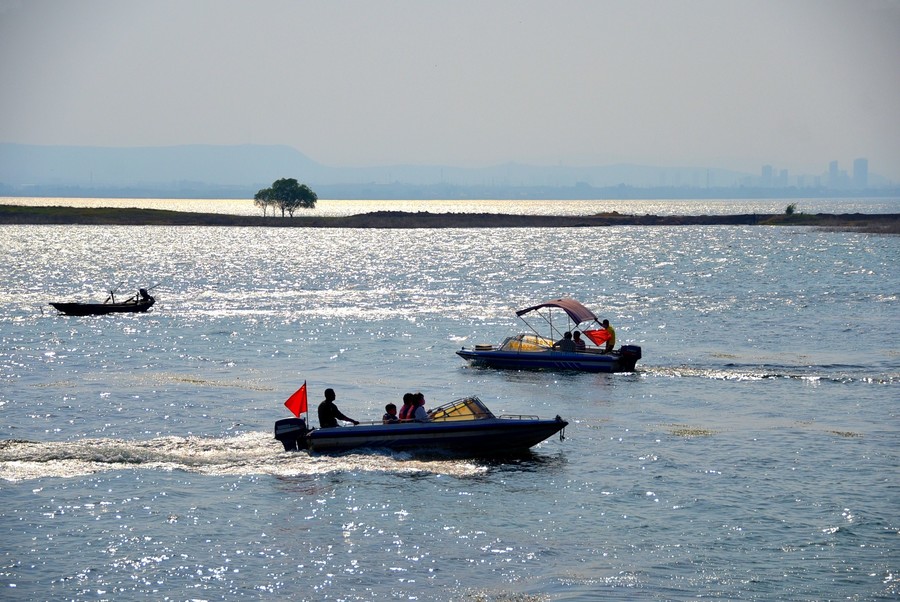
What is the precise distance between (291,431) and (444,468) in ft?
14.2

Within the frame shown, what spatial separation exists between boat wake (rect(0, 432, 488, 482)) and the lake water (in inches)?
3.9

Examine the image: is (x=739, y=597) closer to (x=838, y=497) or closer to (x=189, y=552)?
(x=838, y=497)

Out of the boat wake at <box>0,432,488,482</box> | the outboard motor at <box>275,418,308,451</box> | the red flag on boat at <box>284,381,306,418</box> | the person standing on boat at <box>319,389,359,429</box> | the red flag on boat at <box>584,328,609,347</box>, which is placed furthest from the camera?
the red flag on boat at <box>584,328,609,347</box>

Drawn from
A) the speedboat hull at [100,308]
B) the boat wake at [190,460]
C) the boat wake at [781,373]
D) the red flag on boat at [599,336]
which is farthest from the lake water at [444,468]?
the red flag on boat at [599,336]

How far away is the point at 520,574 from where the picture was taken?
810 inches

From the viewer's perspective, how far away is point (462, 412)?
1180 inches

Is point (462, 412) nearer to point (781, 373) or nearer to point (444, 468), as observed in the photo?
point (444, 468)

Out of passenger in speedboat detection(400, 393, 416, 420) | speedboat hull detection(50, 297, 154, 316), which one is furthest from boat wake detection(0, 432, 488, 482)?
speedboat hull detection(50, 297, 154, 316)

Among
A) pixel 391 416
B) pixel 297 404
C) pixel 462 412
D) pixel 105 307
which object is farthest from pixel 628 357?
pixel 105 307

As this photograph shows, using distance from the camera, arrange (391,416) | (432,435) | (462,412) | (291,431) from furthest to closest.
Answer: (462,412), (391,416), (432,435), (291,431)

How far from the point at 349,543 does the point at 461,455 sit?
7407 millimetres

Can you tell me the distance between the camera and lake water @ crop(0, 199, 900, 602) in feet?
68.0

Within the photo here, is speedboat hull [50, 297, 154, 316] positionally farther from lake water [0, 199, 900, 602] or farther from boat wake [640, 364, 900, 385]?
boat wake [640, 364, 900, 385]

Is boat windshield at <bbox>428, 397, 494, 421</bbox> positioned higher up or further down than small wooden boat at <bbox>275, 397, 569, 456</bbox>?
higher up
